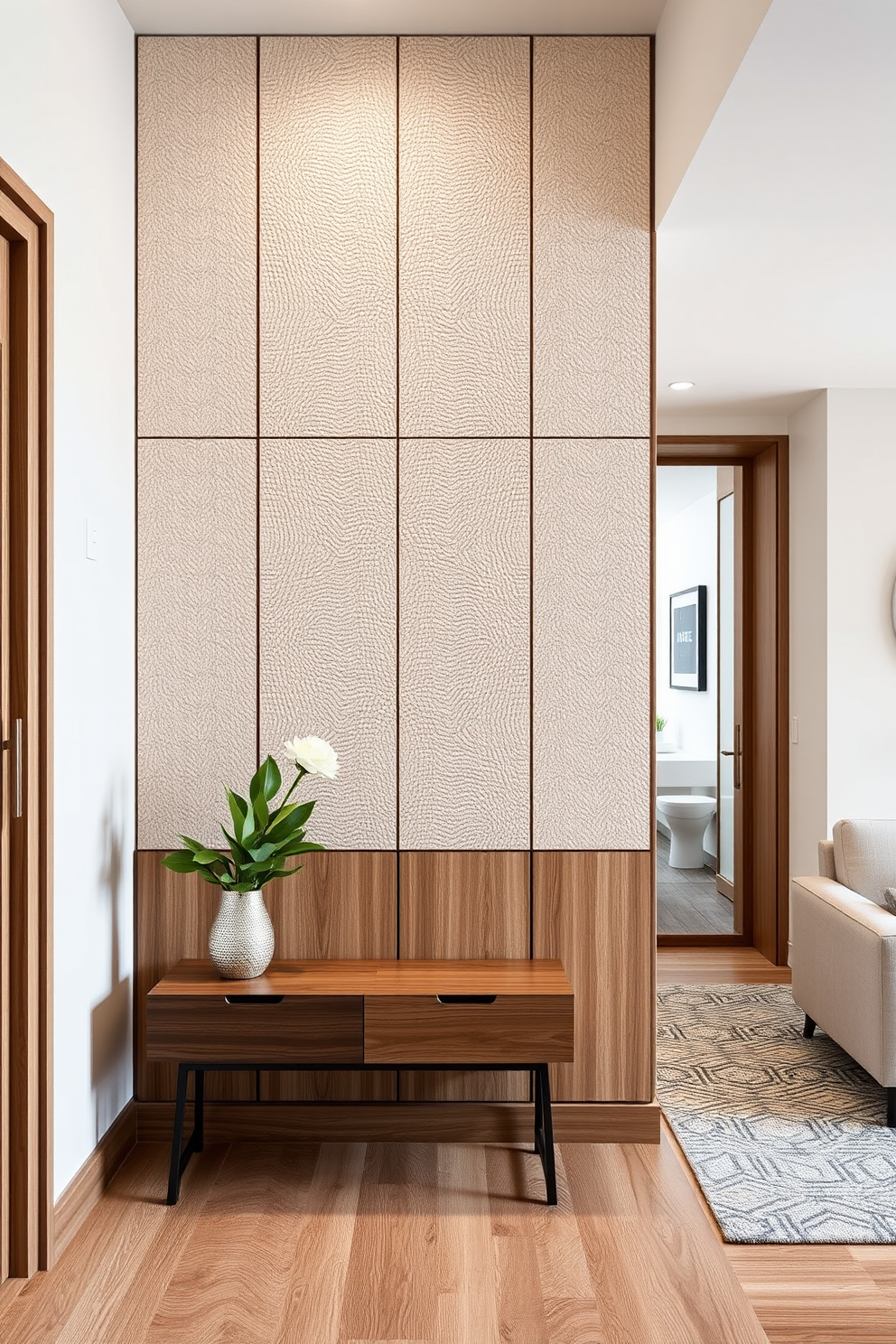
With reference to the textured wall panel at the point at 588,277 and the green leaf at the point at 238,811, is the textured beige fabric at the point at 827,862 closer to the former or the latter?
the textured wall panel at the point at 588,277

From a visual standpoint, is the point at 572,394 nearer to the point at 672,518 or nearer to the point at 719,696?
the point at 719,696

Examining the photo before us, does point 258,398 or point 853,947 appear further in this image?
point 853,947

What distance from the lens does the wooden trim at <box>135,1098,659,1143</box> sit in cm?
287

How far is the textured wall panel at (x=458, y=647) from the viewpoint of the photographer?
2.87 meters

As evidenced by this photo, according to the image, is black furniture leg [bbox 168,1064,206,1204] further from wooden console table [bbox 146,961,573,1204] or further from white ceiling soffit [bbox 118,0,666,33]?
white ceiling soffit [bbox 118,0,666,33]

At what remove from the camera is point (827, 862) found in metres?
3.80

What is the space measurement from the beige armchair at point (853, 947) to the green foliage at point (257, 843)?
175cm

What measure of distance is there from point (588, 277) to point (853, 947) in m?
2.20

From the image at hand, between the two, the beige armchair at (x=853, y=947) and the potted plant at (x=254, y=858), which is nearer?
the potted plant at (x=254, y=858)

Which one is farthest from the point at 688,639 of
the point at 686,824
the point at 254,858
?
the point at 254,858

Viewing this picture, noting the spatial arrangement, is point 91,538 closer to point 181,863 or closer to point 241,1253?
point 181,863

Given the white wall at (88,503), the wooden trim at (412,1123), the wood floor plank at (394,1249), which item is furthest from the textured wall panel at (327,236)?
the wood floor plank at (394,1249)

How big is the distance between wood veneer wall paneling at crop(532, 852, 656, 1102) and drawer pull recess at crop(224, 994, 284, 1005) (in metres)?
0.75

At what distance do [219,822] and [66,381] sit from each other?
48.7 inches
